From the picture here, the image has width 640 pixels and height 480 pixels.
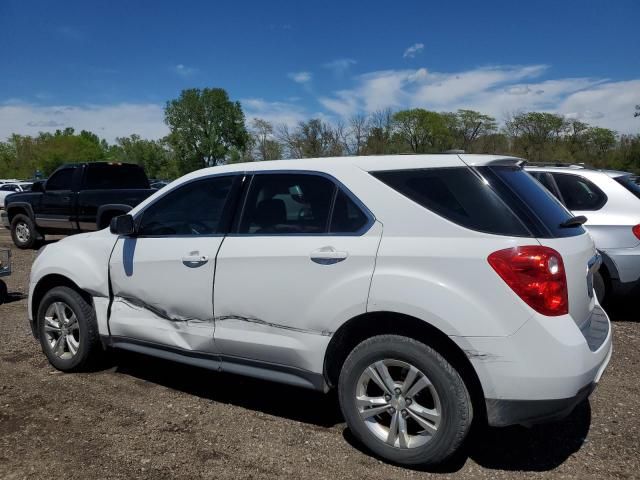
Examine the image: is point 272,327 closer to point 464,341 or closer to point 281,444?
point 281,444

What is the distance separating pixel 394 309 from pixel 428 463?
872 mm

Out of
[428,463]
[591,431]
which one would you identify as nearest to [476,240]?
[428,463]

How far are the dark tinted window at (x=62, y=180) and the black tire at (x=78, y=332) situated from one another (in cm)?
834

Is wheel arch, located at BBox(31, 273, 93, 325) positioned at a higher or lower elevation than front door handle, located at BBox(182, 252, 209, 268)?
lower

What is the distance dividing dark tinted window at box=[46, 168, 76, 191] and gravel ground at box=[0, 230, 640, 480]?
8.28 m

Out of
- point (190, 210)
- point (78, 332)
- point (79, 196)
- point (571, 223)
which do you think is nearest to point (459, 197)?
point (571, 223)

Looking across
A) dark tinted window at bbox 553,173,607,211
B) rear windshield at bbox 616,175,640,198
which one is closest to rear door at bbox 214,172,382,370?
dark tinted window at bbox 553,173,607,211

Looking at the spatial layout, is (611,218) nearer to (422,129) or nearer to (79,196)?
(79,196)

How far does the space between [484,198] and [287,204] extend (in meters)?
1.26

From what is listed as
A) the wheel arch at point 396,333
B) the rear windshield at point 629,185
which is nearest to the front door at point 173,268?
the wheel arch at point 396,333

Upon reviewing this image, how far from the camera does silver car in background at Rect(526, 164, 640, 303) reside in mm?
5715

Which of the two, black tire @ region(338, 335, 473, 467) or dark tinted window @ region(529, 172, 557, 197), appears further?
dark tinted window @ region(529, 172, 557, 197)

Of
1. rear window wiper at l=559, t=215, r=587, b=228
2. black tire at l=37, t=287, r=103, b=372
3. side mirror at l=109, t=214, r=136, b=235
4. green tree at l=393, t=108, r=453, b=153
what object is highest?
green tree at l=393, t=108, r=453, b=153

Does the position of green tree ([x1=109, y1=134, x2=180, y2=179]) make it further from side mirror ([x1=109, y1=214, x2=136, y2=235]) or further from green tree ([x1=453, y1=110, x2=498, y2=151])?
side mirror ([x1=109, y1=214, x2=136, y2=235])
